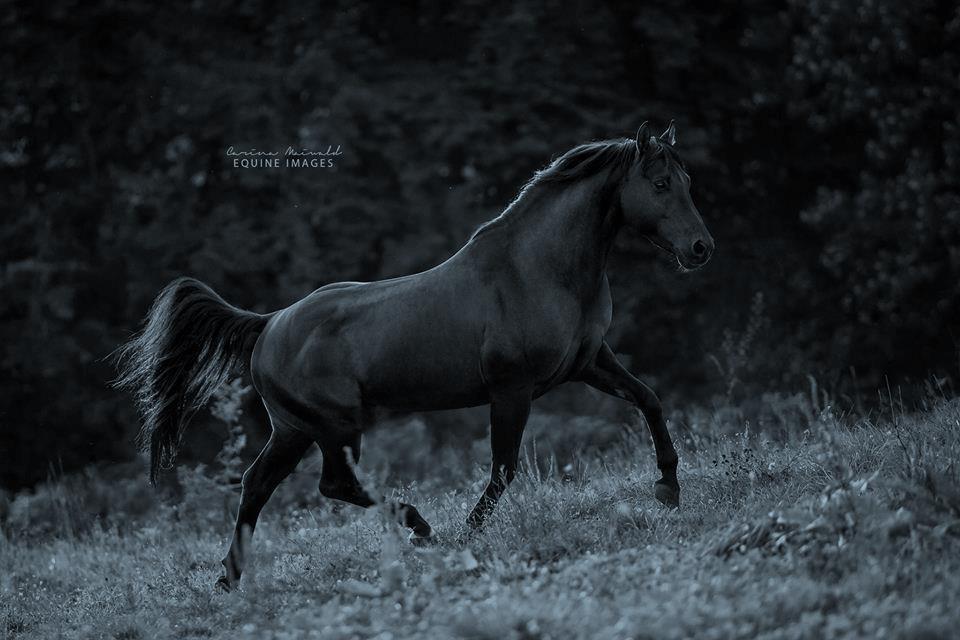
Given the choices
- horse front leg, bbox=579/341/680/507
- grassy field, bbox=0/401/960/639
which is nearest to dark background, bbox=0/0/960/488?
grassy field, bbox=0/401/960/639

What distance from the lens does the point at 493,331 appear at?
17.0 feet

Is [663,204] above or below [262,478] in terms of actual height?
above

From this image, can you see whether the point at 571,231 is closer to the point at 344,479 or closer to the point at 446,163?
the point at 344,479

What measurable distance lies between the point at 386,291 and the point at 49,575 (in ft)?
11.8

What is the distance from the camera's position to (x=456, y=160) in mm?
14570

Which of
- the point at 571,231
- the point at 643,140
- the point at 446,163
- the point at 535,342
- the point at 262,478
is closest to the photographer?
the point at 535,342

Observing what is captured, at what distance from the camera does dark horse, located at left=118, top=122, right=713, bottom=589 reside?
521 cm

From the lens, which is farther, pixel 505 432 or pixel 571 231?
pixel 571 231

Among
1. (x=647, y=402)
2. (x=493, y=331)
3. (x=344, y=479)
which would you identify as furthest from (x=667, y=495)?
(x=344, y=479)

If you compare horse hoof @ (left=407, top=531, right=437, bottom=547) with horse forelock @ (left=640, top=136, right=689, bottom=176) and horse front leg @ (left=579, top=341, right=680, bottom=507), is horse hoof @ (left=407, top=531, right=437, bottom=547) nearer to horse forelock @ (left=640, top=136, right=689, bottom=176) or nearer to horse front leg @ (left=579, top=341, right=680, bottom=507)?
horse front leg @ (left=579, top=341, right=680, bottom=507)

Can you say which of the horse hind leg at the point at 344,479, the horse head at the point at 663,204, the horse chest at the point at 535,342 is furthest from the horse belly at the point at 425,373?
the horse head at the point at 663,204

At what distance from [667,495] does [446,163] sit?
32.0ft

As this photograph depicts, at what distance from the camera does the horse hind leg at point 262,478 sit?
5.57m

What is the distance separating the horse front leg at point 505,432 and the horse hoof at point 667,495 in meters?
0.77
